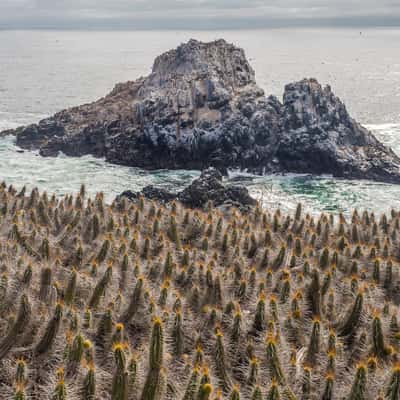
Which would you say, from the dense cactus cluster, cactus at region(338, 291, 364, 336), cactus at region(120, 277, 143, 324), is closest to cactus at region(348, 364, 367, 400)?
the dense cactus cluster

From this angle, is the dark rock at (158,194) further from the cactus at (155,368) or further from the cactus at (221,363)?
the cactus at (155,368)

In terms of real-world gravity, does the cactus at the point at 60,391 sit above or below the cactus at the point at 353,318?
above

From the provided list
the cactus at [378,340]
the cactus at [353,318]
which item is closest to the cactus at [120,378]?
the cactus at [378,340]

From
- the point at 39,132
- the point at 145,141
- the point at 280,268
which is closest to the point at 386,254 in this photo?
the point at 280,268

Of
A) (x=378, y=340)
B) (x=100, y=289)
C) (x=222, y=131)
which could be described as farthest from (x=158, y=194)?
(x=378, y=340)

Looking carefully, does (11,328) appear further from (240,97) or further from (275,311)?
(240,97)

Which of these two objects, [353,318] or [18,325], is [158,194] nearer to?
[353,318]
